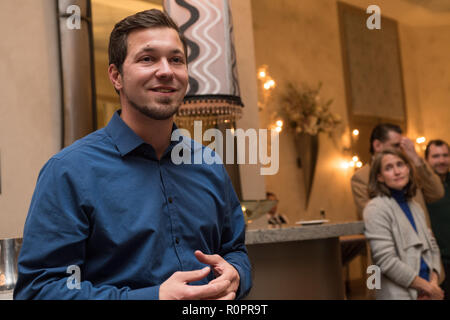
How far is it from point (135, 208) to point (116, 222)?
50 millimetres

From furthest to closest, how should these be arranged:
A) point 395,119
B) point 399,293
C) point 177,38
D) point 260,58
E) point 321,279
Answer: point 395,119 → point 260,58 → point 321,279 → point 399,293 → point 177,38

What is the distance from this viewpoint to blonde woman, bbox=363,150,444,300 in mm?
2002

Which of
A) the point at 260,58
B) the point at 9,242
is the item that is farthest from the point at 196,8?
the point at 260,58

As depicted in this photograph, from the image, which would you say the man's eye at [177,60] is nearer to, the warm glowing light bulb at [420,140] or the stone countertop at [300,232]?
the stone countertop at [300,232]

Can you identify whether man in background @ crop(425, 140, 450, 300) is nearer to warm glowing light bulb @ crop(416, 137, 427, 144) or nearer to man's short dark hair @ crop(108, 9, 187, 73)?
man's short dark hair @ crop(108, 9, 187, 73)

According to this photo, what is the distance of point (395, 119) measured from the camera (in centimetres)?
676

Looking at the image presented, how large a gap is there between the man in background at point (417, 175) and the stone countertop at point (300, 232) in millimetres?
371

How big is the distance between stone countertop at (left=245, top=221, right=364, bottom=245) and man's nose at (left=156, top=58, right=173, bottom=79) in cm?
94

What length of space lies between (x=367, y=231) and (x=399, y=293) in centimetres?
27

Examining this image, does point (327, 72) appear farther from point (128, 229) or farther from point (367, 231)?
point (128, 229)

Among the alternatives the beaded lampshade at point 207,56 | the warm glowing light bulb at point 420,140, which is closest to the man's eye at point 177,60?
the beaded lampshade at point 207,56

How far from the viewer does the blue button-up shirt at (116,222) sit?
869 mm

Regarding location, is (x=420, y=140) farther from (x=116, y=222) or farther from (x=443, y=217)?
(x=116, y=222)

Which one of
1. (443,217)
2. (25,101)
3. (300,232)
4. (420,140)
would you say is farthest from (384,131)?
(420,140)
